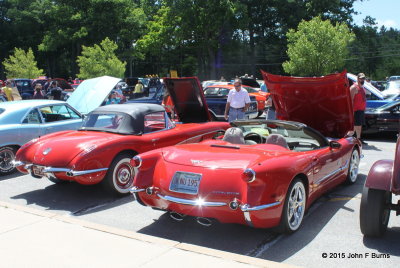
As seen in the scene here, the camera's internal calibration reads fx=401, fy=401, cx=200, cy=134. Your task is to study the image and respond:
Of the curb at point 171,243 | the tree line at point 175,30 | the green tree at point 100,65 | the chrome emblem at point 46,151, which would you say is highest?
the tree line at point 175,30

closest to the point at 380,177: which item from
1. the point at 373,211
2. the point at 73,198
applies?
the point at 373,211

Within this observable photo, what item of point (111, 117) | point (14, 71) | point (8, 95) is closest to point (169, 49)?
point (14, 71)

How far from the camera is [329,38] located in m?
29.8

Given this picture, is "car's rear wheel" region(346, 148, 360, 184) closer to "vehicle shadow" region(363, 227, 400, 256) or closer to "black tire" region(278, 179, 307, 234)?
"vehicle shadow" region(363, 227, 400, 256)

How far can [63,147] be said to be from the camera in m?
6.02

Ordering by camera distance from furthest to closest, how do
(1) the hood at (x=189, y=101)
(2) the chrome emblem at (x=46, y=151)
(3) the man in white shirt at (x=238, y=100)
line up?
(3) the man in white shirt at (x=238, y=100)
(1) the hood at (x=189, y=101)
(2) the chrome emblem at (x=46, y=151)

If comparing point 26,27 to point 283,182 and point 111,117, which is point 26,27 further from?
point 283,182

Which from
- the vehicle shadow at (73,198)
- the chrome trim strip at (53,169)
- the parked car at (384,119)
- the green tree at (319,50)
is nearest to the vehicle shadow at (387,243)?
the vehicle shadow at (73,198)

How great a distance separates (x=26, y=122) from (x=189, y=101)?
3.44 m

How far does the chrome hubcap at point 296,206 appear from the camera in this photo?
Answer: 4466mm

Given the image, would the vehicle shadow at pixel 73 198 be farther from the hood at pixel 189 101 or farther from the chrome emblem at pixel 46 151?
the hood at pixel 189 101

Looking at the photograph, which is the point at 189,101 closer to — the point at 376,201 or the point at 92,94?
the point at 92,94

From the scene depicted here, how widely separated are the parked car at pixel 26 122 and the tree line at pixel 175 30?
29811 mm

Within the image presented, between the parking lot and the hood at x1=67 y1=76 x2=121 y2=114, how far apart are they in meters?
3.27
